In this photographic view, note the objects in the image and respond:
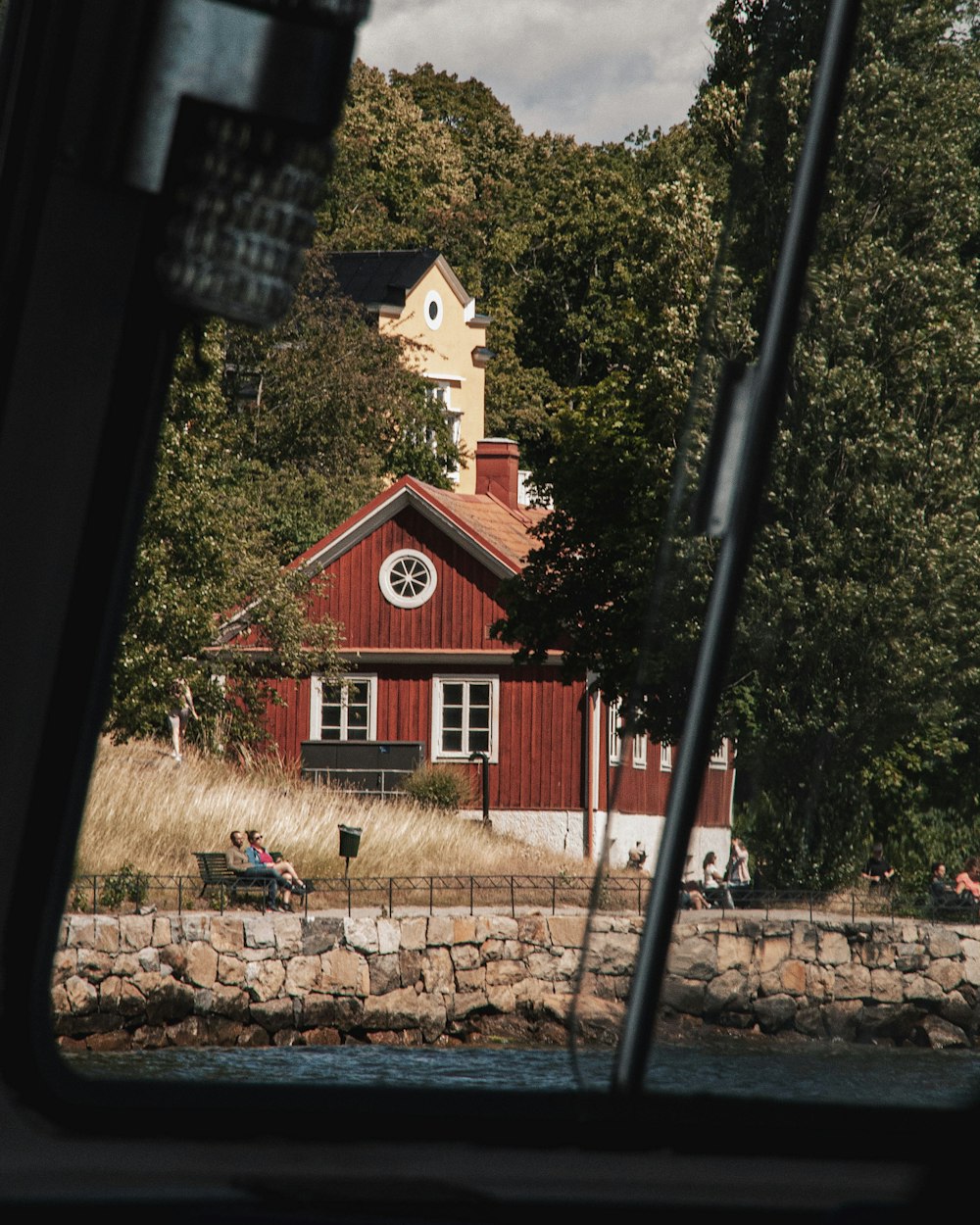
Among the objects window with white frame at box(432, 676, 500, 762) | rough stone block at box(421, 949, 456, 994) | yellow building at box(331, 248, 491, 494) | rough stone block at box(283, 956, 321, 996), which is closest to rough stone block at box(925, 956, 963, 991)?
yellow building at box(331, 248, 491, 494)

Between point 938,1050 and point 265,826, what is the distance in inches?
518

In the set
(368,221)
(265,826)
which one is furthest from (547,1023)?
(265,826)

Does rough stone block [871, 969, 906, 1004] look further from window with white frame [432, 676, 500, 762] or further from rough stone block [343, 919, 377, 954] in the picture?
window with white frame [432, 676, 500, 762]

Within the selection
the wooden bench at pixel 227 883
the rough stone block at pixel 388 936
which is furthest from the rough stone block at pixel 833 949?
the rough stone block at pixel 388 936

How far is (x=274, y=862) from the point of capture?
16328 millimetres

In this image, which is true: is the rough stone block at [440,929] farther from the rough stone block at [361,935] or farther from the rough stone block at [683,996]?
the rough stone block at [683,996]

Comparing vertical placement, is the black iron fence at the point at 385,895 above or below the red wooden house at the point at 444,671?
below

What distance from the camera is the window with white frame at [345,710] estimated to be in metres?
25.9

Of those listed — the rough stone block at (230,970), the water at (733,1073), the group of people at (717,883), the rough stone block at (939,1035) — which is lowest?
the water at (733,1073)

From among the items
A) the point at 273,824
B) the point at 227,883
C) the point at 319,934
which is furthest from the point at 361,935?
the point at 273,824

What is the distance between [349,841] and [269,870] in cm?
82

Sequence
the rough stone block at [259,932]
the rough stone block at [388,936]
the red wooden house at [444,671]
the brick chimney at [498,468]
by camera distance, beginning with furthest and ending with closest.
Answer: the brick chimney at [498,468] → the red wooden house at [444,671] → the rough stone block at [388,936] → the rough stone block at [259,932]

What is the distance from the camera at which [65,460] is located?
154 centimetres

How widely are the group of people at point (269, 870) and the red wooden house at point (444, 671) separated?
7.54 m
